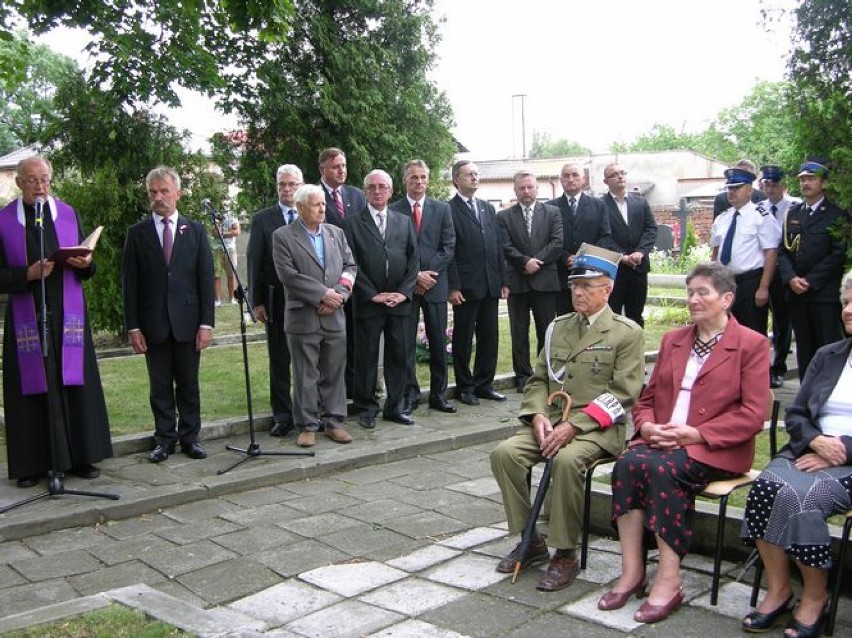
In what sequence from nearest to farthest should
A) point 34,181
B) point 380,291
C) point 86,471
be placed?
point 34,181
point 86,471
point 380,291

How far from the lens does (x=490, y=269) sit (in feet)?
30.2

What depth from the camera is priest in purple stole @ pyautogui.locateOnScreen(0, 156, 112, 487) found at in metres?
6.55

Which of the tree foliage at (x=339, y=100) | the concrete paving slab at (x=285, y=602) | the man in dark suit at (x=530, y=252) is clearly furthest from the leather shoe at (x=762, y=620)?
the tree foliage at (x=339, y=100)

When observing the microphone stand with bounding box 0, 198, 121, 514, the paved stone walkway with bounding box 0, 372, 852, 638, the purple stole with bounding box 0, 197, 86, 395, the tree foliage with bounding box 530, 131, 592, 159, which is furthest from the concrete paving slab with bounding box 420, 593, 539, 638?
the tree foliage with bounding box 530, 131, 592, 159

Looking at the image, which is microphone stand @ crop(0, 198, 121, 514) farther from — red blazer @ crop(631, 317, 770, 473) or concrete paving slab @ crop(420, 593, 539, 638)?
red blazer @ crop(631, 317, 770, 473)

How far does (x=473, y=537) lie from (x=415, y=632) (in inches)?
55.0

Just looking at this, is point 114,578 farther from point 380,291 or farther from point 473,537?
point 380,291

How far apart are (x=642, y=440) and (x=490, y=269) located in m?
4.68

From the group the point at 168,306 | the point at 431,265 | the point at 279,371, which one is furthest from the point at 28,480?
the point at 431,265

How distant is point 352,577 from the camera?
16.0ft

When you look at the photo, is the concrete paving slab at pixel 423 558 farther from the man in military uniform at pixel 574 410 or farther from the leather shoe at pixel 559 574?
the leather shoe at pixel 559 574

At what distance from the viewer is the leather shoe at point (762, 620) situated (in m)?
4.00

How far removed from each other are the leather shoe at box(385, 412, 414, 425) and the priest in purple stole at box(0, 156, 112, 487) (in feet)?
8.66

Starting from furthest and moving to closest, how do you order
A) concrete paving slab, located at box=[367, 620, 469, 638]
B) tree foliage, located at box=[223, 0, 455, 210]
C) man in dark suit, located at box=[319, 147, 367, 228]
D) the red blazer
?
1. tree foliage, located at box=[223, 0, 455, 210]
2. man in dark suit, located at box=[319, 147, 367, 228]
3. the red blazer
4. concrete paving slab, located at box=[367, 620, 469, 638]
